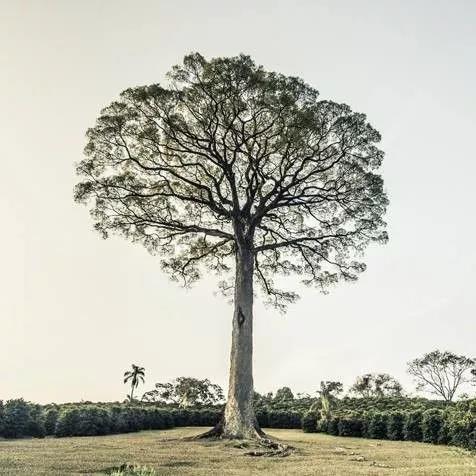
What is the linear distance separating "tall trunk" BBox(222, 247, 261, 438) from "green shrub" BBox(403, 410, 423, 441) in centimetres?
847

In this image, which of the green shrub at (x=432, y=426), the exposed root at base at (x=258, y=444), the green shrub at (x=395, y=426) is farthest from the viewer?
the green shrub at (x=395, y=426)

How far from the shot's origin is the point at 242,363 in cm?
1931

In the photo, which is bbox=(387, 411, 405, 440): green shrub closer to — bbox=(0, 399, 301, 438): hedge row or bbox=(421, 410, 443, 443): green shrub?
bbox=(421, 410, 443, 443): green shrub

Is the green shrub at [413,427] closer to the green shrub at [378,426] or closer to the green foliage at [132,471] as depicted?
the green shrub at [378,426]

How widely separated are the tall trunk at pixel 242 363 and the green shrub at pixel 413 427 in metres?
8.47

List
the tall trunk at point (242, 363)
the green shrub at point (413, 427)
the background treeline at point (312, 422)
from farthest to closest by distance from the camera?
the green shrub at point (413, 427)
the background treeline at point (312, 422)
the tall trunk at point (242, 363)

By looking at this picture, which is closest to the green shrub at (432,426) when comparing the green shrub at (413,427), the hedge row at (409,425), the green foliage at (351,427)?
the hedge row at (409,425)

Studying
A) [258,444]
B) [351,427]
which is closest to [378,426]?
[351,427]

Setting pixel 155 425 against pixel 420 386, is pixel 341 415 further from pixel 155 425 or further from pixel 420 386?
pixel 420 386

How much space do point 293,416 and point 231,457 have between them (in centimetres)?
1935

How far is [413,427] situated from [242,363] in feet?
31.0

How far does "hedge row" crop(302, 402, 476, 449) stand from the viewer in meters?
17.8

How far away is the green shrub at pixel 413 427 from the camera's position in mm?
23203

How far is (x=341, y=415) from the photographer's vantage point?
2827 cm
